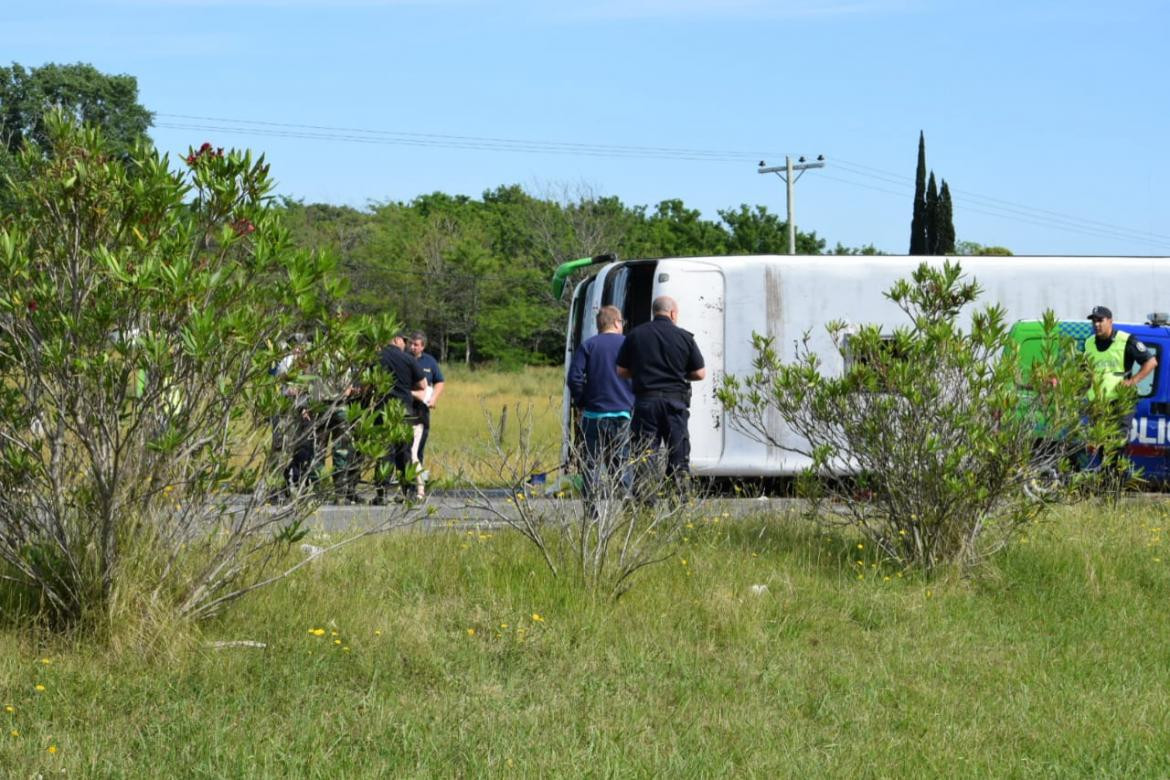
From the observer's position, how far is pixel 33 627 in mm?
6109

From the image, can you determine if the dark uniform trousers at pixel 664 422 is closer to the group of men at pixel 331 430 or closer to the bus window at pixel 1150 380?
the group of men at pixel 331 430

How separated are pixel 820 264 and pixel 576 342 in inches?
111

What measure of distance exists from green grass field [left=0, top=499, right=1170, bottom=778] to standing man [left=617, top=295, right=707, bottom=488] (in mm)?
1894

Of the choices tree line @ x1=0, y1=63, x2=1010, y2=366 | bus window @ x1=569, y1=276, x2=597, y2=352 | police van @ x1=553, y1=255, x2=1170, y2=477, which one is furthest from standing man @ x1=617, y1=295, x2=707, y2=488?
tree line @ x1=0, y1=63, x2=1010, y2=366

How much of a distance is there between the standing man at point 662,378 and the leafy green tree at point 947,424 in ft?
5.25

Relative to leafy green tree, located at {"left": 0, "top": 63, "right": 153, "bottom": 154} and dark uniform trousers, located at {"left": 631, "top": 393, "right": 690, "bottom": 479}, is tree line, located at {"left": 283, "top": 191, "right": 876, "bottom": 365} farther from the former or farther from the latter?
dark uniform trousers, located at {"left": 631, "top": 393, "right": 690, "bottom": 479}

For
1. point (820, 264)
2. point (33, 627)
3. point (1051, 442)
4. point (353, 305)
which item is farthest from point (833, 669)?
point (353, 305)

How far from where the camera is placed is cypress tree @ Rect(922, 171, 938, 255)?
195ft

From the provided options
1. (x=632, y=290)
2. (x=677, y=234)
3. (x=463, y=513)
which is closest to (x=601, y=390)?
(x=463, y=513)

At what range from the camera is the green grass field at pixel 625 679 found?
5031 millimetres

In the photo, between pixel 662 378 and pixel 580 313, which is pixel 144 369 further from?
pixel 580 313

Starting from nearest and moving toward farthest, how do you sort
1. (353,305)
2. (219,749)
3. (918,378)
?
(219,749) < (918,378) < (353,305)

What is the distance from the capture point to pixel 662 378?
10.2 m

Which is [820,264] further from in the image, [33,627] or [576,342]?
[33,627]
